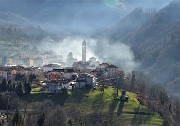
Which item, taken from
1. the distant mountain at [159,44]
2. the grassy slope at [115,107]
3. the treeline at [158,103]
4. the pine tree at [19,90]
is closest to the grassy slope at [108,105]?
the grassy slope at [115,107]

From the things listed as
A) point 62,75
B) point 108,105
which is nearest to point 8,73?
point 62,75

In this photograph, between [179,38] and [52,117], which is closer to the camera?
[52,117]

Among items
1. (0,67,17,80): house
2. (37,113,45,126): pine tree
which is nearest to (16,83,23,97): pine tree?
(37,113,45,126): pine tree

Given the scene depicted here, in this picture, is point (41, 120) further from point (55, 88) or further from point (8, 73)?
point (8, 73)

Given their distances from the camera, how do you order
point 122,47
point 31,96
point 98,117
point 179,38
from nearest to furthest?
point 98,117 → point 31,96 → point 179,38 → point 122,47

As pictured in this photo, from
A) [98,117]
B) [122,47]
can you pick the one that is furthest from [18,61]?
[98,117]

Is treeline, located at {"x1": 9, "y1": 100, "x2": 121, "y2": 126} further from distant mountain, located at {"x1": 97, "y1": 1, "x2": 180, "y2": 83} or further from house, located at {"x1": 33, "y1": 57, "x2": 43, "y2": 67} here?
house, located at {"x1": 33, "y1": 57, "x2": 43, "y2": 67}

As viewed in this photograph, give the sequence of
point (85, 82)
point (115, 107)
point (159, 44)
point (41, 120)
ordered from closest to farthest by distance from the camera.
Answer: point (41, 120) → point (115, 107) → point (85, 82) → point (159, 44)

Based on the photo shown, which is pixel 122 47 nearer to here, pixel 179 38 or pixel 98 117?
pixel 179 38

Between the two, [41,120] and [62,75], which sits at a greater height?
[62,75]
